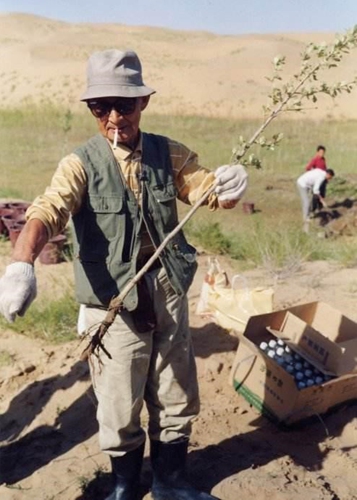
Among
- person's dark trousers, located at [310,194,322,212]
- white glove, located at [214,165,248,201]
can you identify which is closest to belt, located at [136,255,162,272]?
white glove, located at [214,165,248,201]

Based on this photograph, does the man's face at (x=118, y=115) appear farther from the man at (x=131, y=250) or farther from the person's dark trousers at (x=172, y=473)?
the person's dark trousers at (x=172, y=473)

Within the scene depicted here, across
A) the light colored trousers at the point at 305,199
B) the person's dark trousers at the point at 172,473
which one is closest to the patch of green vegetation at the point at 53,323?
the person's dark trousers at the point at 172,473

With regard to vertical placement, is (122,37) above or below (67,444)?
below

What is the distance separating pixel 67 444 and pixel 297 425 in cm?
127

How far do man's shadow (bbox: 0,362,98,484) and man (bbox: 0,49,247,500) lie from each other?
0.75 metres

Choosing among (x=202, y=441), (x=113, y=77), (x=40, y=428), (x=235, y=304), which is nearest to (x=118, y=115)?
(x=113, y=77)

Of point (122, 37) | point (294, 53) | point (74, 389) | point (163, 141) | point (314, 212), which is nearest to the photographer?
point (163, 141)

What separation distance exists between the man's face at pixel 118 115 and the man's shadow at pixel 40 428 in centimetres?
187

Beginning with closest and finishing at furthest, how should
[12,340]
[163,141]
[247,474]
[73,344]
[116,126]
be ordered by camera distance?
[116,126], [163,141], [247,474], [73,344], [12,340]

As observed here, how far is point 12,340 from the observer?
520cm

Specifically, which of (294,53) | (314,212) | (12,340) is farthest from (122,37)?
(12,340)

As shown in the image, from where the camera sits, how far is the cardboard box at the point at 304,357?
355cm

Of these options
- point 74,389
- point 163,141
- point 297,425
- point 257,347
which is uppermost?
point 163,141

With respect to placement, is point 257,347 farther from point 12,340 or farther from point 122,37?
point 122,37
